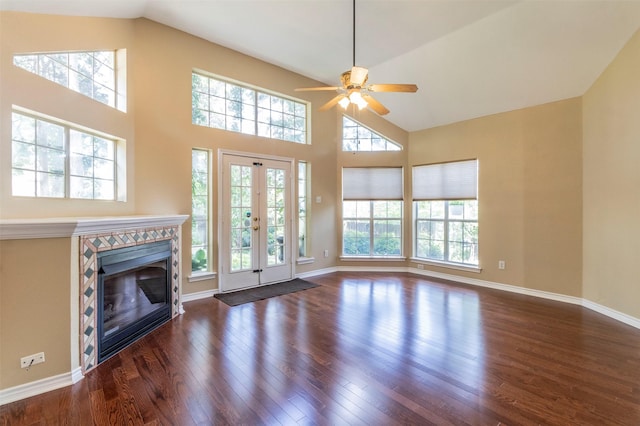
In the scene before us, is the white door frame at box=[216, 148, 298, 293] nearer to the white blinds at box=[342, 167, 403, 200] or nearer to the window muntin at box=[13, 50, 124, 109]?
the white blinds at box=[342, 167, 403, 200]

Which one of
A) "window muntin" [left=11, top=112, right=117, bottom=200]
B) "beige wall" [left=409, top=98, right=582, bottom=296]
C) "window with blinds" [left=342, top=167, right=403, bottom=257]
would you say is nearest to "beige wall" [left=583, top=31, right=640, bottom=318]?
"beige wall" [left=409, top=98, right=582, bottom=296]

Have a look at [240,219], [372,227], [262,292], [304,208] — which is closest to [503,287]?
[372,227]

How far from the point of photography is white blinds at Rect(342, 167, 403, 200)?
19.1 ft

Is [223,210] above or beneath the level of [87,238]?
above

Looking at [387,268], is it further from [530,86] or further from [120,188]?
[120,188]

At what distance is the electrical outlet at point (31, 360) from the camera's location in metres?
2.02

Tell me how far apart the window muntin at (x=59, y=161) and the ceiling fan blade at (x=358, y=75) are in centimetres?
286

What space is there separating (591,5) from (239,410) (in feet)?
16.0

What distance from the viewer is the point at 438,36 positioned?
3.74 metres

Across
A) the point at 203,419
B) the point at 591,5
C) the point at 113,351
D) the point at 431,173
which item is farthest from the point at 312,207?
the point at 591,5

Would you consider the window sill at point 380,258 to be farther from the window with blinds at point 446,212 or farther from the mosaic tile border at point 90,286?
the mosaic tile border at point 90,286

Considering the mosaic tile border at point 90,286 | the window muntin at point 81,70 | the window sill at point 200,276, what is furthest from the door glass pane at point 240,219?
the mosaic tile border at point 90,286

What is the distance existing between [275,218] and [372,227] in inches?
82.1

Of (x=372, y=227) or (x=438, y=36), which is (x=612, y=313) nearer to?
(x=372, y=227)
